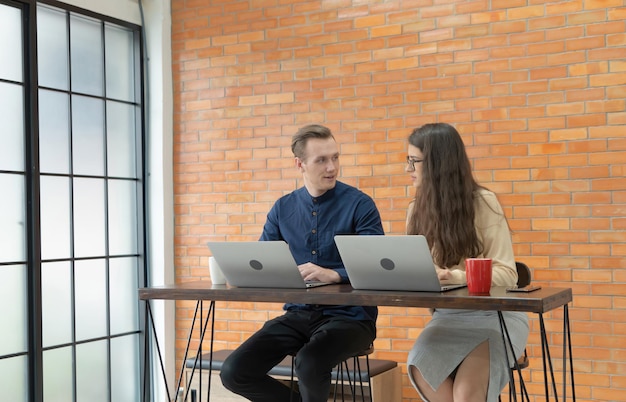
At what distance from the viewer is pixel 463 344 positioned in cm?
282

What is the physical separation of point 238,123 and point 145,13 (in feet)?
3.22

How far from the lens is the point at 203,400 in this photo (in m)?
4.55

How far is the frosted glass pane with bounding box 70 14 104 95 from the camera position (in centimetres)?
479

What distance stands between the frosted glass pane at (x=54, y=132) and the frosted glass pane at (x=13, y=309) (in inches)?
23.9

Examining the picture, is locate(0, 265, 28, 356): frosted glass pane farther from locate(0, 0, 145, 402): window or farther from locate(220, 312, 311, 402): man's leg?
locate(220, 312, 311, 402): man's leg

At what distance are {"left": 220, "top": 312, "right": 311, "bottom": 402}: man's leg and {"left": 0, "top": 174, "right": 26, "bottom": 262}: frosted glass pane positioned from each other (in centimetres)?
168

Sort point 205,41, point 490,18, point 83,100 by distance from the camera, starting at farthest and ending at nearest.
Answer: point 205,41
point 83,100
point 490,18

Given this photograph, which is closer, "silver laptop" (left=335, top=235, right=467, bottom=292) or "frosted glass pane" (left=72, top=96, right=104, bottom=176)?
"silver laptop" (left=335, top=235, right=467, bottom=292)

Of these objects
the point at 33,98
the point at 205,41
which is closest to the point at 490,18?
the point at 205,41

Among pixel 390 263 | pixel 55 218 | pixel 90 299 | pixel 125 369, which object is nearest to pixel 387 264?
pixel 390 263

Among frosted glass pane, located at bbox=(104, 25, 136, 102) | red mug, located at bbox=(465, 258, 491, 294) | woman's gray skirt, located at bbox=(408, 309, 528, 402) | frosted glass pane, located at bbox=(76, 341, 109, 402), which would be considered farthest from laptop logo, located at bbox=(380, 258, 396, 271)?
frosted glass pane, located at bbox=(104, 25, 136, 102)

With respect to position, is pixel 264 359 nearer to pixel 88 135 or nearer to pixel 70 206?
pixel 70 206

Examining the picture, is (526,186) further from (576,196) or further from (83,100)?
(83,100)

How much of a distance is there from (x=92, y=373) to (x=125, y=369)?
0.29m
